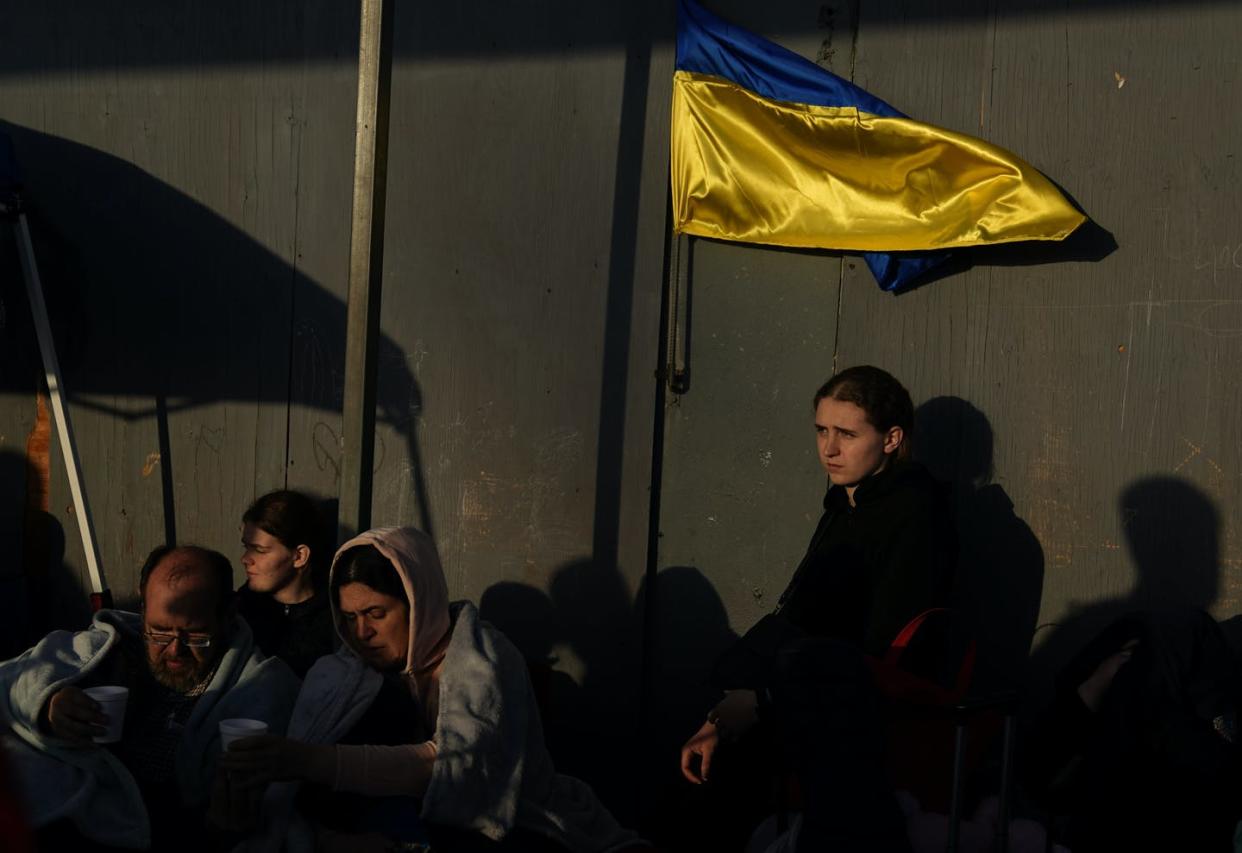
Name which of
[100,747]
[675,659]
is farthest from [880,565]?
[100,747]

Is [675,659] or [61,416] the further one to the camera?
[61,416]

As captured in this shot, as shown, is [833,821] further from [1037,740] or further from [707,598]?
[707,598]

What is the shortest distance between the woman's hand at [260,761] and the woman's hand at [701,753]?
0.98 metres

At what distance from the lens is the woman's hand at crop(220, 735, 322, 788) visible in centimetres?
299

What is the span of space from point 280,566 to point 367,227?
1.28 meters

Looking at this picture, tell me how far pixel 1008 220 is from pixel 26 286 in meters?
3.56

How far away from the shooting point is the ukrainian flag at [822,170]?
13.3 feet

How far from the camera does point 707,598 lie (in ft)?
14.9

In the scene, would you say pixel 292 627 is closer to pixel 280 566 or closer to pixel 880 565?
pixel 280 566

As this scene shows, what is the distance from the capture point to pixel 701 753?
3447mm

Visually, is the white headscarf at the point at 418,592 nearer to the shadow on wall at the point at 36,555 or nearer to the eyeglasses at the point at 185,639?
the eyeglasses at the point at 185,639

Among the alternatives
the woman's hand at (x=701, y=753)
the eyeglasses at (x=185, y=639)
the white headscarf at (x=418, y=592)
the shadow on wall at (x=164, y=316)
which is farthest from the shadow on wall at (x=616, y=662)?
the eyeglasses at (x=185, y=639)

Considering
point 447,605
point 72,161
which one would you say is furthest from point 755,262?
point 72,161

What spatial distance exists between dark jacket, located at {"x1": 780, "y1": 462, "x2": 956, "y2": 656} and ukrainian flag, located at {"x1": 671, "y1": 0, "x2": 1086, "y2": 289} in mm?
799
